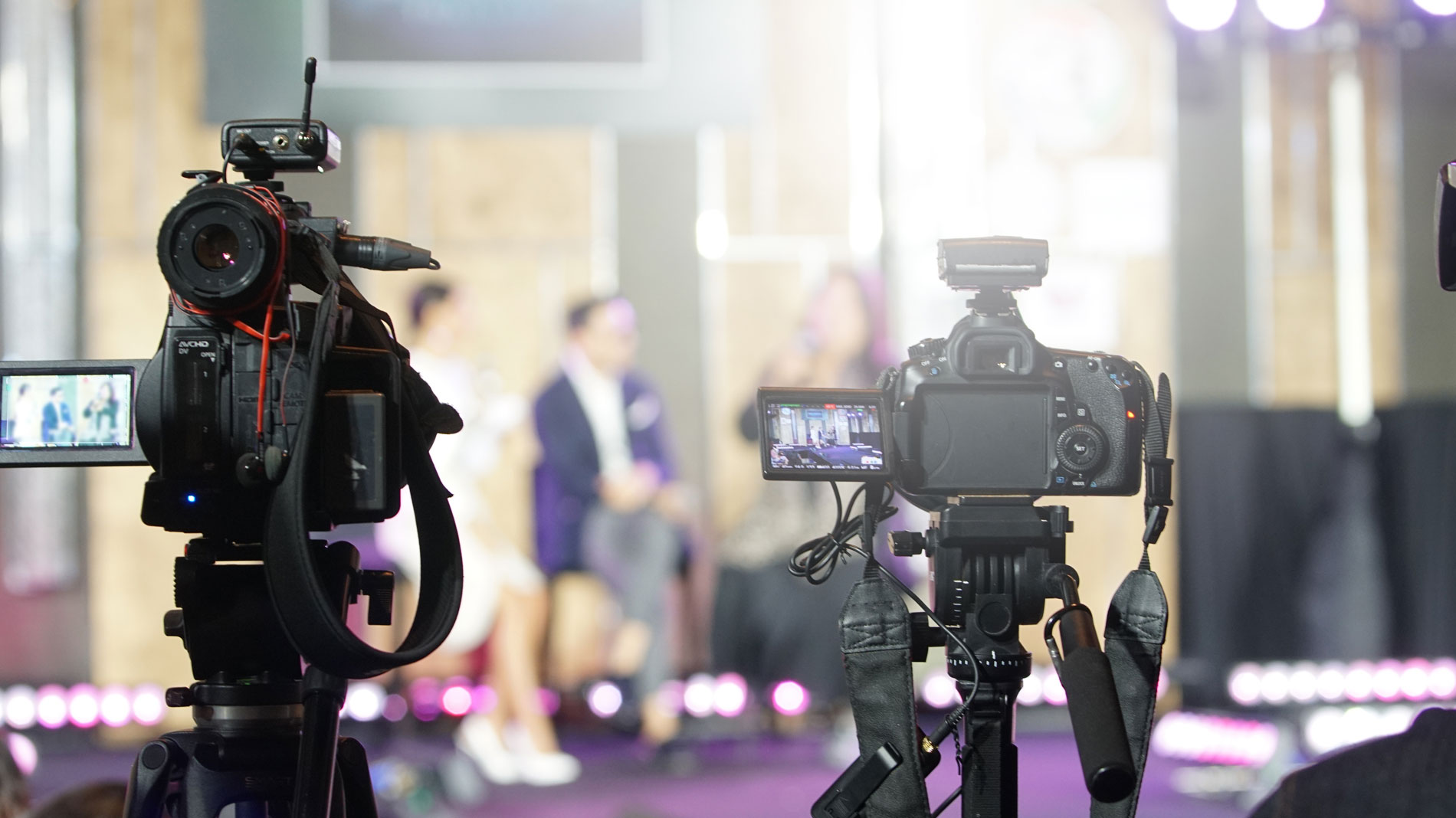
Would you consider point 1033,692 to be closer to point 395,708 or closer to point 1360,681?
point 1360,681

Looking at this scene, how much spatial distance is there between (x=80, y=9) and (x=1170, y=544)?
407cm

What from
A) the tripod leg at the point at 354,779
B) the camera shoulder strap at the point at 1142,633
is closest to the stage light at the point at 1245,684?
the camera shoulder strap at the point at 1142,633

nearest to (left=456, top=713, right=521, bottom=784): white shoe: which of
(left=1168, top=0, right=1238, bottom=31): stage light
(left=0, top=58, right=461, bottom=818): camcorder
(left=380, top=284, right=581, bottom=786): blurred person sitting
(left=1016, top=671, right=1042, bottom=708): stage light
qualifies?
(left=380, top=284, right=581, bottom=786): blurred person sitting

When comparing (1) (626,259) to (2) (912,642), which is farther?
(1) (626,259)

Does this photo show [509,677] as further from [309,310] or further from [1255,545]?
[309,310]

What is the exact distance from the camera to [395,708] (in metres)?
3.98

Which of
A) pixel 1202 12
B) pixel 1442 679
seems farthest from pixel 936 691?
pixel 1202 12

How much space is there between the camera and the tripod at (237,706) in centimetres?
126

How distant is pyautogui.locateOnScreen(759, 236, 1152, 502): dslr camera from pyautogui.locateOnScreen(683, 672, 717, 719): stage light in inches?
107

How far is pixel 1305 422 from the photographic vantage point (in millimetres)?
4207

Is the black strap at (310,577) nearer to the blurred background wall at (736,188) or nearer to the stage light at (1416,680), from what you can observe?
the blurred background wall at (736,188)

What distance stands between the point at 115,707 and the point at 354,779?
10.1 ft

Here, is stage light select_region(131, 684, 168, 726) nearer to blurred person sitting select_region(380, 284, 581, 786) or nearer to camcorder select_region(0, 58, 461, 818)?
blurred person sitting select_region(380, 284, 581, 786)

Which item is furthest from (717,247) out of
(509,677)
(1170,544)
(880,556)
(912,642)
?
(912,642)
